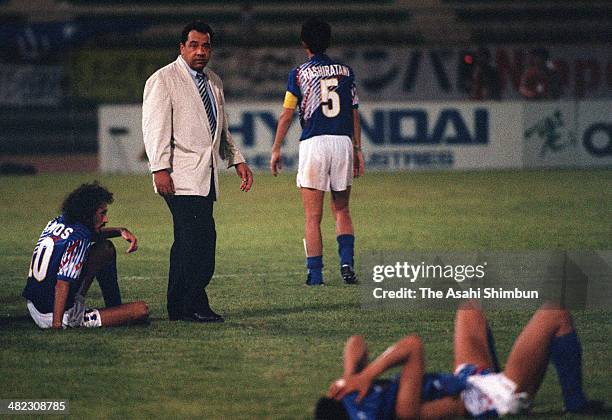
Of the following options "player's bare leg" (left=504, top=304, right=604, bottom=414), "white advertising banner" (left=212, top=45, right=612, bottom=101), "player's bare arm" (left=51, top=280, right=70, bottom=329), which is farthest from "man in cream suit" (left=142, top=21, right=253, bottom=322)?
"white advertising banner" (left=212, top=45, right=612, bottom=101)

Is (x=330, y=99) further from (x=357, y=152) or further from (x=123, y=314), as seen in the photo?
(x=123, y=314)

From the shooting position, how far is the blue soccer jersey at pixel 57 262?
26.0 ft

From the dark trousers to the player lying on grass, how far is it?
9.48 ft

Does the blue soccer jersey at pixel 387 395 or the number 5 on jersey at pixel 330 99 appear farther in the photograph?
the number 5 on jersey at pixel 330 99

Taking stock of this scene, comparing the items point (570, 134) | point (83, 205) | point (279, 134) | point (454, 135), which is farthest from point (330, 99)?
point (570, 134)

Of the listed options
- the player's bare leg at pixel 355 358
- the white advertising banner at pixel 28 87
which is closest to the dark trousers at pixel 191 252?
the player's bare leg at pixel 355 358

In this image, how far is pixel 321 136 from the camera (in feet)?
34.5

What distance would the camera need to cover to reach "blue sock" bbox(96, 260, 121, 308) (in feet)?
28.1

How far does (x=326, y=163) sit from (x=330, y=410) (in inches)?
209

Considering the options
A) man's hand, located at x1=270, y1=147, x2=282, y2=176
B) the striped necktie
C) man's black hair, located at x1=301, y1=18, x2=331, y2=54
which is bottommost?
man's hand, located at x1=270, y1=147, x2=282, y2=176

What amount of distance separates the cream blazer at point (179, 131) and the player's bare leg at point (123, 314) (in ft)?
2.63

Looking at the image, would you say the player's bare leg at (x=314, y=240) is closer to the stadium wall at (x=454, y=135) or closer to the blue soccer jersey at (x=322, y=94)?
the blue soccer jersey at (x=322, y=94)

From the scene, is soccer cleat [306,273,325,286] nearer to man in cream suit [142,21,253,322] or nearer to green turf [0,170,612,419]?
green turf [0,170,612,419]

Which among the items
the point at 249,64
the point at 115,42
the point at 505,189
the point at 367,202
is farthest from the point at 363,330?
the point at 115,42
